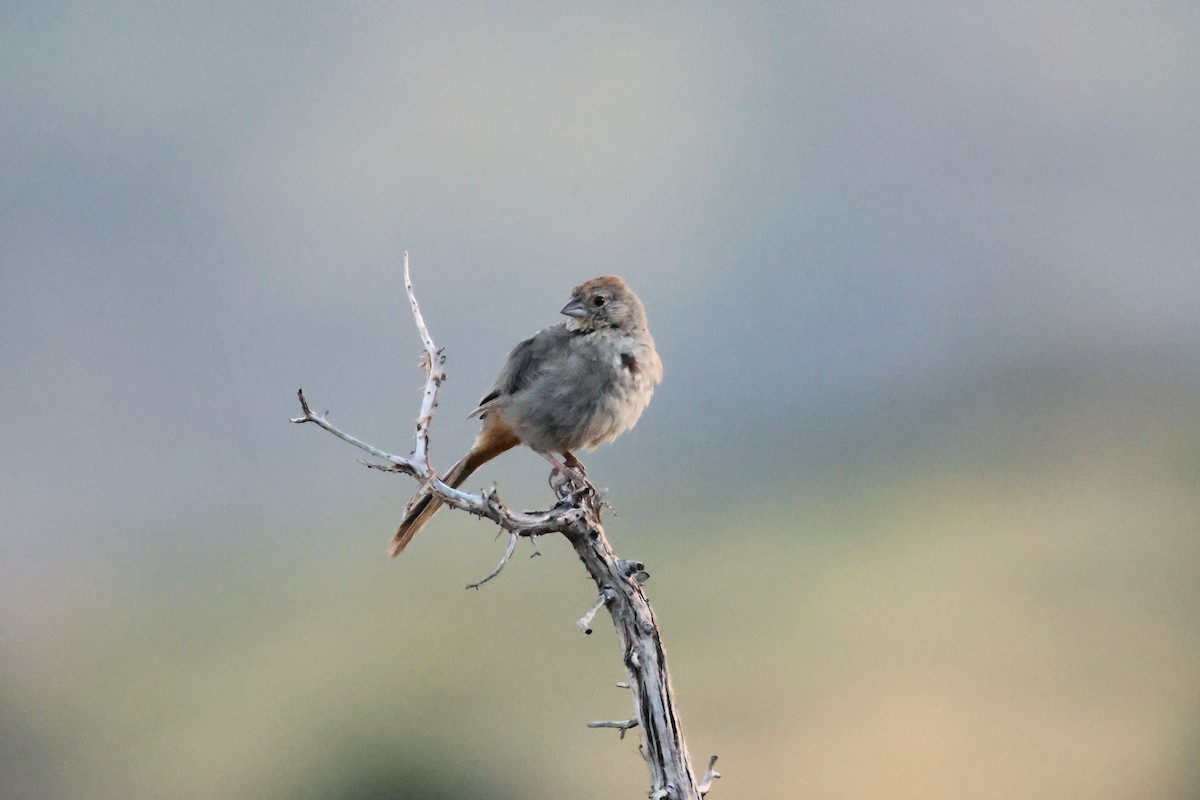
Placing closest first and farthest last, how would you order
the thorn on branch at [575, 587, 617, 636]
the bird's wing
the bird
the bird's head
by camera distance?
the thorn on branch at [575, 587, 617, 636] → the bird → the bird's wing → the bird's head

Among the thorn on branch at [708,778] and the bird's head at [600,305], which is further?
the bird's head at [600,305]

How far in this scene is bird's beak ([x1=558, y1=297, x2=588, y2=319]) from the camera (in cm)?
720

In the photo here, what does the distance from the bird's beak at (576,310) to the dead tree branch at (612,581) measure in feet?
4.69

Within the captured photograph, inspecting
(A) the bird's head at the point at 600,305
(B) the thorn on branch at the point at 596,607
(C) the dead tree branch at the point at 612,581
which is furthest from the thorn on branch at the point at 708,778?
(A) the bird's head at the point at 600,305

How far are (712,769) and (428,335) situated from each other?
2.56m

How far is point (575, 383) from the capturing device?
275 inches

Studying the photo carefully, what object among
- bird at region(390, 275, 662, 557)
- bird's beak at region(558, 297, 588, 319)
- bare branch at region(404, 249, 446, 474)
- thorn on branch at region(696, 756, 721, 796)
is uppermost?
bird's beak at region(558, 297, 588, 319)

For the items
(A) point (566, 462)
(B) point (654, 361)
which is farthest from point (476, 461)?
(B) point (654, 361)

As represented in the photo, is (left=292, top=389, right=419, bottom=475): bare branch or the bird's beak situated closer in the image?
(left=292, top=389, right=419, bottom=475): bare branch

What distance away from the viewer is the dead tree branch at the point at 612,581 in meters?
5.41

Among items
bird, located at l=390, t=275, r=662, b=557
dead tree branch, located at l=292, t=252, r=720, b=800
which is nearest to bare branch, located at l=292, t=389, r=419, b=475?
dead tree branch, located at l=292, t=252, r=720, b=800

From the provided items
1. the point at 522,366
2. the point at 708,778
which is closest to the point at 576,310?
the point at 522,366

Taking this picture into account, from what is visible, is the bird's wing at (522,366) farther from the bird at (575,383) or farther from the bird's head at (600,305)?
the bird's head at (600,305)

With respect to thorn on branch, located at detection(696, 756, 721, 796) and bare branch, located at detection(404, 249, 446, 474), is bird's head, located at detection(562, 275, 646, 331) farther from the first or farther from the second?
thorn on branch, located at detection(696, 756, 721, 796)
